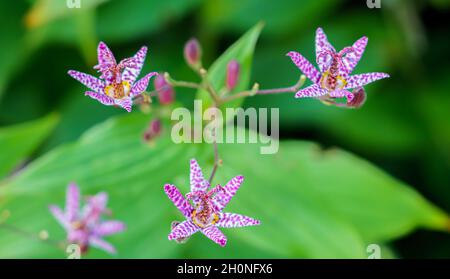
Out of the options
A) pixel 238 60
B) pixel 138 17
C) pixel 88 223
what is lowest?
pixel 88 223

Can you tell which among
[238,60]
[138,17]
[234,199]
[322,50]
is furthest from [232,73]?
[138,17]

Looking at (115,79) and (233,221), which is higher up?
(115,79)

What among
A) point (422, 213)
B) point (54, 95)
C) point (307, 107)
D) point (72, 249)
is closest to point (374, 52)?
point (307, 107)

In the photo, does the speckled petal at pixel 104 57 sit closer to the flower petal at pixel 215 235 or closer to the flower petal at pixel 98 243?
the flower petal at pixel 215 235

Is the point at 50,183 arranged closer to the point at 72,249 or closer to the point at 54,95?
the point at 72,249

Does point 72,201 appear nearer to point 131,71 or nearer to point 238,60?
point 131,71

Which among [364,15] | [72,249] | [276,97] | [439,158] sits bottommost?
[72,249]

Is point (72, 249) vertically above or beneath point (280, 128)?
beneath

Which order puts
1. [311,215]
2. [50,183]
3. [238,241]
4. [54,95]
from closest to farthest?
[50,183] → [311,215] → [238,241] → [54,95]
